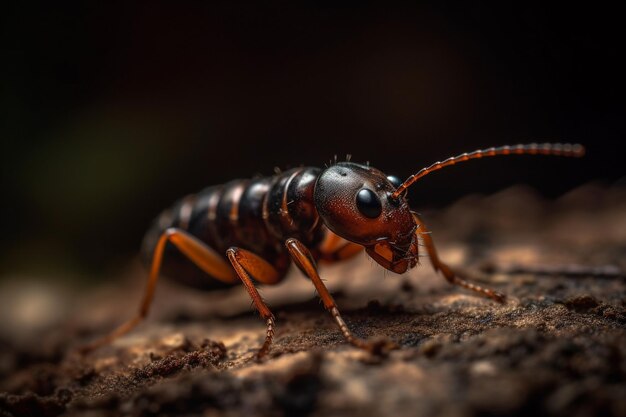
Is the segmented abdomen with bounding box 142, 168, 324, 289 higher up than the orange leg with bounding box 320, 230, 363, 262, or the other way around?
the segmented abdomen with bounding box 142, 168, 324, 289

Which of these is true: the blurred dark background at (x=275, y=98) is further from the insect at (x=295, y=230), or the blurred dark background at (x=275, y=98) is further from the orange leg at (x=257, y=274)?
the orange leg at (x=257, y=274)

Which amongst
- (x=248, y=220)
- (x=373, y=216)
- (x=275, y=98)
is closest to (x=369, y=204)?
(x=373, y=216)

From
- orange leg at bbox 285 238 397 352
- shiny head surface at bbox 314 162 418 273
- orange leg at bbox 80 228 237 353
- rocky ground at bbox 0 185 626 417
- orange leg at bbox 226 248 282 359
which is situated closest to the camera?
rocky ground at bbox 0 185 626 417

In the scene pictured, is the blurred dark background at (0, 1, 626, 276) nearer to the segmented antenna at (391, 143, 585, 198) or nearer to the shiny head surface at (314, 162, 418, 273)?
the shiny head surface at (314, 162, 418, 273)

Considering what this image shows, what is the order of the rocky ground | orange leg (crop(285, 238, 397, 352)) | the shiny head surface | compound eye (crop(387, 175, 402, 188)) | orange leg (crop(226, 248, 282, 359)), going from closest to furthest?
the rocky ground < orange leg (crop(285, 238, 397, 352)) < orange leg (crop(226, 248, 282, 359)) < the shiny head surface < compound eye (crop(387, 175, 402, 188))

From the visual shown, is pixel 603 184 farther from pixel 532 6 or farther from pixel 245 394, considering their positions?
pixel 245 394

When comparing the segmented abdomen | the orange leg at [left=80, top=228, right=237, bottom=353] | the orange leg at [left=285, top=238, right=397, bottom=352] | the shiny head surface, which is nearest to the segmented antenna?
the shiny head surface
